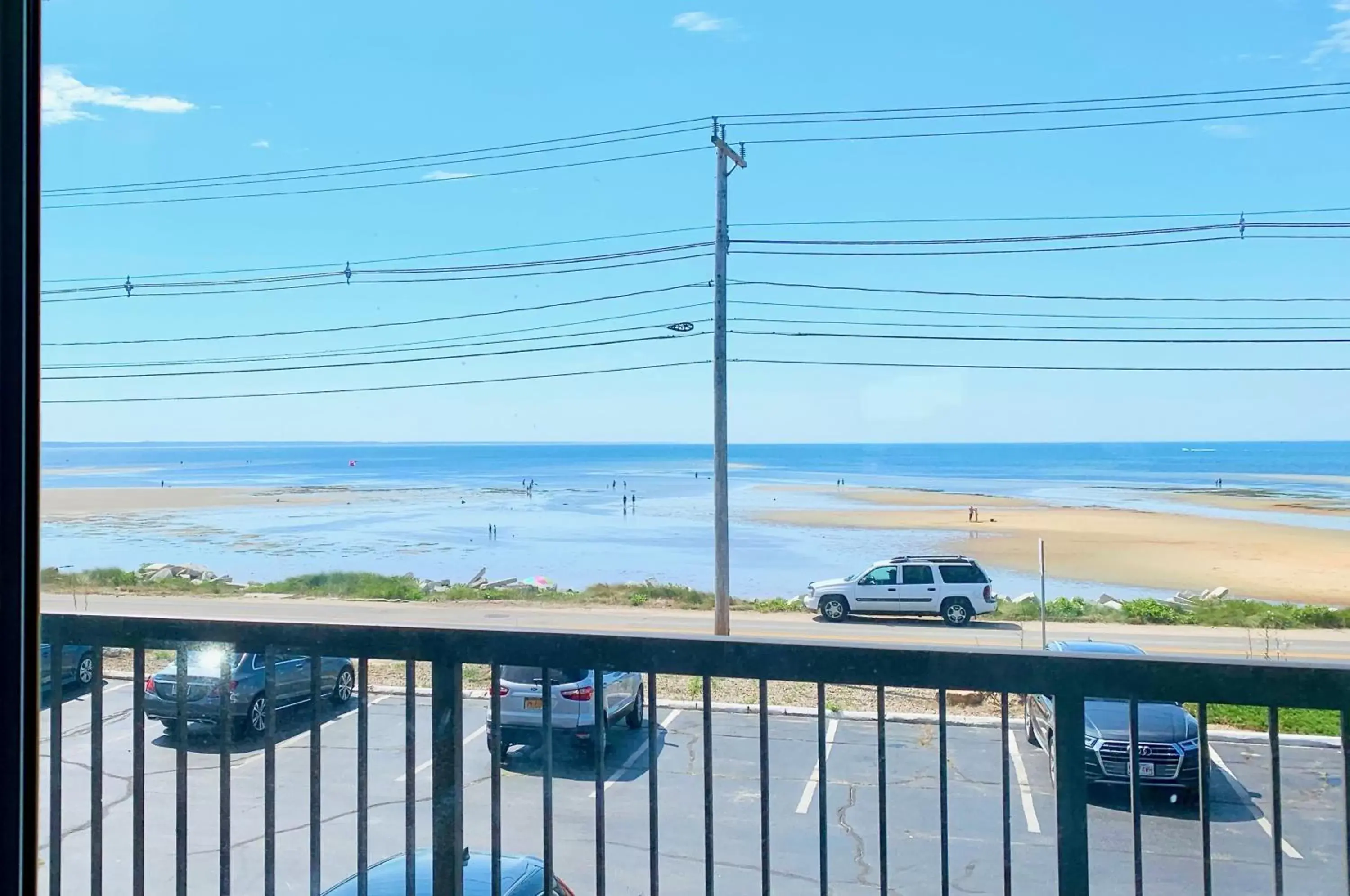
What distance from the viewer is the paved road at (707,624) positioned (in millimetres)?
1748

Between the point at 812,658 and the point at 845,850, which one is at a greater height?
the point at 812,658

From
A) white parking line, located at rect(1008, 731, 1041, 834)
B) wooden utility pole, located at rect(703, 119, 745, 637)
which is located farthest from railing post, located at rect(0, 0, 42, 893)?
wooden utility pole, located at rect(703, 119, 745, 637)

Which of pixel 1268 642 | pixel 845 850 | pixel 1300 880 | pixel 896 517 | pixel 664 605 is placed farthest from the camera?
pixel 896 517

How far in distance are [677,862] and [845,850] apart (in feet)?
1.07

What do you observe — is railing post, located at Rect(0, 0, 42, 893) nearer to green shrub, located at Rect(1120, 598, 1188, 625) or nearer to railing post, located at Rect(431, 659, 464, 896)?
railing post, located at Rect(431, 659, 464, 896)

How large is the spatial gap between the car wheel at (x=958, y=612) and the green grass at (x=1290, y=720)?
427 inches

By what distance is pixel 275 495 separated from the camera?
34156 mm

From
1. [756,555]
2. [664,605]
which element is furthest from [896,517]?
[664,605]

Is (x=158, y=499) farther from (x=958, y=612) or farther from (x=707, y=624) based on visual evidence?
(x=958, y=612)

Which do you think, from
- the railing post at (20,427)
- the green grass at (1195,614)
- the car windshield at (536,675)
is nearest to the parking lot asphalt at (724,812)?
the car windshield at (536,675)

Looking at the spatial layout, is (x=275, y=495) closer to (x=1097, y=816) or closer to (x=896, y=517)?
(x=896, y=517)

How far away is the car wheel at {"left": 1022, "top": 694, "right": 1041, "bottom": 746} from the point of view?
1582 millimetres

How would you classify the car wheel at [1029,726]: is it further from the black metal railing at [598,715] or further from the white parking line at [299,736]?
the white parking line at [299,736]

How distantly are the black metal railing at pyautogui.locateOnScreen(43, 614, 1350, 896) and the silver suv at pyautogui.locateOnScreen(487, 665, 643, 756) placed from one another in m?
0.03
